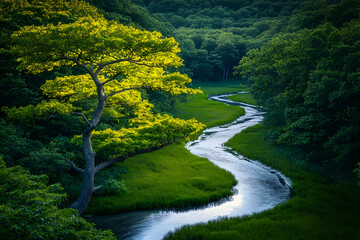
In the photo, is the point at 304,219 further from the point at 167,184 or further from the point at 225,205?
the point at 167,184

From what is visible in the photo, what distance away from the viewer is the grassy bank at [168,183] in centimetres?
1792

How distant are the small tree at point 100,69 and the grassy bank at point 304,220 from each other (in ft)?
18.5

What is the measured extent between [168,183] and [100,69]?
1081cm

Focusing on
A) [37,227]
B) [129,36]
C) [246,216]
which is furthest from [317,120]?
[37,227]

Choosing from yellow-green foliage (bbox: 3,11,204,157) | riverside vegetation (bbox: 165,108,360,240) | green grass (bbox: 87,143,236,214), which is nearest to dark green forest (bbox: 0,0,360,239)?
green grass (bbox: 87,143,236,214)

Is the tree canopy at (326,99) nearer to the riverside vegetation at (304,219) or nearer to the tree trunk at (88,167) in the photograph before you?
the riverside vegetation at (304,219)

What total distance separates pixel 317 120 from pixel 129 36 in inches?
757

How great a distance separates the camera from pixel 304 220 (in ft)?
50.8

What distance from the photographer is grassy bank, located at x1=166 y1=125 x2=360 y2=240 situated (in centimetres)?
1395

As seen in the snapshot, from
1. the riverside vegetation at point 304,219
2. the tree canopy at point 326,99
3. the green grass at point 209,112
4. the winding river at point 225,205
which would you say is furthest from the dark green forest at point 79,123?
the green grass at point 209,112

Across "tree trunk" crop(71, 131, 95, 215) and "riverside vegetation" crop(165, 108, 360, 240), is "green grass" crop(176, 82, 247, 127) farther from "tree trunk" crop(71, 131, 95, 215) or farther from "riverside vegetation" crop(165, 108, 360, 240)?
"tree trunk" crop(71, 131, 95, 215)

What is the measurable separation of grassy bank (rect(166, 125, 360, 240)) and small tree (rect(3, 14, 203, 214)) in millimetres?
5651

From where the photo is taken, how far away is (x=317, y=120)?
23.9 metres

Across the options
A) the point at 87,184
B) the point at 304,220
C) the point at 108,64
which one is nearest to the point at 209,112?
the point at 304,220
